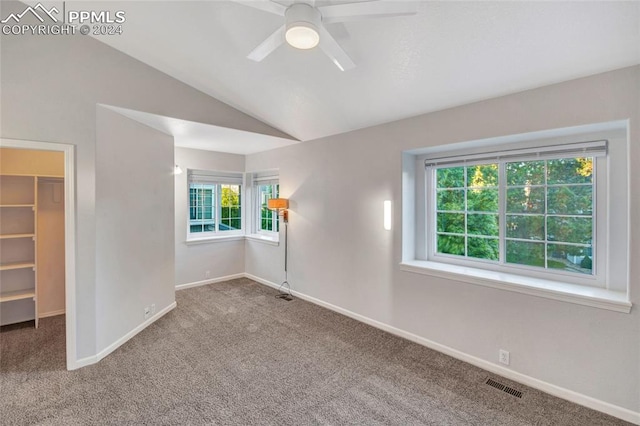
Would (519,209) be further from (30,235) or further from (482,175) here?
(30,235)

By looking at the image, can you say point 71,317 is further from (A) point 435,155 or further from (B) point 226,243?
(A) point 435,155

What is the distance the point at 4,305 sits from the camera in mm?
3523

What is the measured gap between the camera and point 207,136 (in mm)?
4273

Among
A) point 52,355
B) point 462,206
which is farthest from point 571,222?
point 52,355

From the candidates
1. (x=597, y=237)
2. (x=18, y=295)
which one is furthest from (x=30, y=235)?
(x=597, y=237)

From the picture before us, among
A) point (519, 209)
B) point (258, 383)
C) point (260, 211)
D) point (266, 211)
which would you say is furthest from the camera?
point (260, 211)

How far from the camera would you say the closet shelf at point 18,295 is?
3320 millimetres

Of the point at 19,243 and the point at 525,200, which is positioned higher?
the point at 525,200

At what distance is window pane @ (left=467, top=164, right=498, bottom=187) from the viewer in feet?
9.94

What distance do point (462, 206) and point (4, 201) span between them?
5.34 m

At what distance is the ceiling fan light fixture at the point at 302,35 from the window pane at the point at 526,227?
8.22ft

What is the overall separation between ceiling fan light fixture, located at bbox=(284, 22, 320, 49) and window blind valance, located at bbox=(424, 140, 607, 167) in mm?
2110

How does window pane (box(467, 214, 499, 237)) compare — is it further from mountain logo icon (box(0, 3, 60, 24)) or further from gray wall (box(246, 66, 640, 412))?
mountain logo icon (box(0, 3, 60, 24))

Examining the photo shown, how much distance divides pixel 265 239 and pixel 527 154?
4.13 metres
